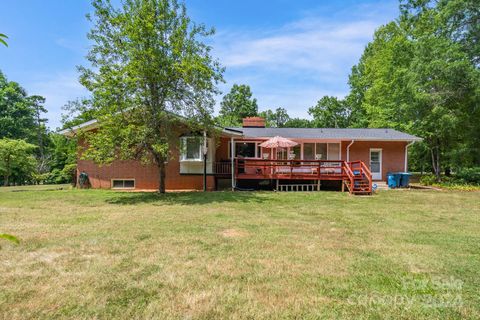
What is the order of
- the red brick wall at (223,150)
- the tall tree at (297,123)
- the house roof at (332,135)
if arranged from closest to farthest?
the house roof at (332,135)
the red brick wall at (223,150)
the tall tree at (297,123)

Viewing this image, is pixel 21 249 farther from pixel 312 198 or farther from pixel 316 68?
pixel 316 68

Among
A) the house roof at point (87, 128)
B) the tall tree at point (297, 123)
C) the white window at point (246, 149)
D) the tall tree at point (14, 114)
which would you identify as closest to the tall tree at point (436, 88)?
the white window at point (246, 149)

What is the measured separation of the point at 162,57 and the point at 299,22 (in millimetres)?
7805

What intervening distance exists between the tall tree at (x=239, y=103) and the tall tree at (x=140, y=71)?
3355 centimetres

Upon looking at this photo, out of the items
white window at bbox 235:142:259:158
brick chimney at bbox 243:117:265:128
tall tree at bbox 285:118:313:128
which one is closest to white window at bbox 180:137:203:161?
white window at bbox 235:142:259:158

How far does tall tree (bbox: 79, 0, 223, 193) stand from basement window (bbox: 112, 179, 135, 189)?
3817mm

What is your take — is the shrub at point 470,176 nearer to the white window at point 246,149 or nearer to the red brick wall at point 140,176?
the white window at point 246,149

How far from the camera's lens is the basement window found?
14713 mm

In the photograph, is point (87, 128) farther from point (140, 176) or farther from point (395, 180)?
point (395, 180)

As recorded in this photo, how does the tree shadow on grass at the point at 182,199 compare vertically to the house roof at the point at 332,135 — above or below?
below

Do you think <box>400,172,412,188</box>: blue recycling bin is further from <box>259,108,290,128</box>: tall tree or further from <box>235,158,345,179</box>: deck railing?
<box>259,108,290,128</box>: tall tree

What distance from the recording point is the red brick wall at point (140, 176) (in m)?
14.4

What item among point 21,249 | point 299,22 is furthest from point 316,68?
point 21,249

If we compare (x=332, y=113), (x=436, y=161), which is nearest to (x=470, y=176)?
(x=436, y=161)
